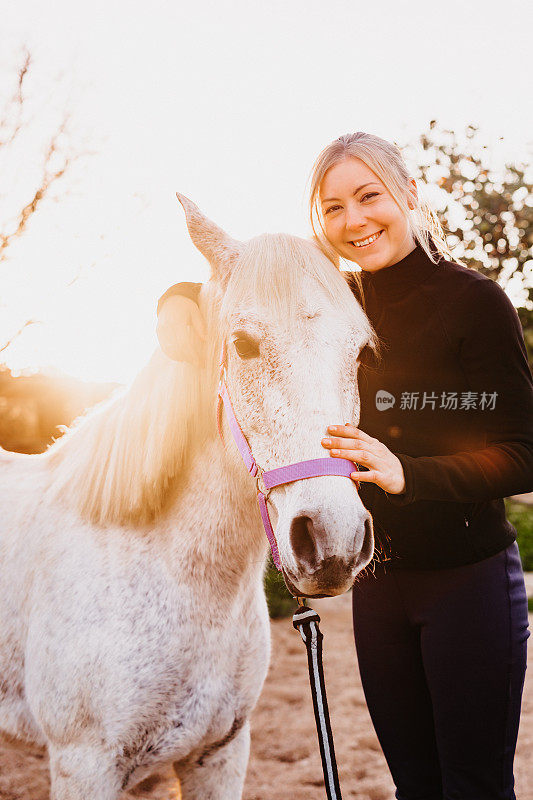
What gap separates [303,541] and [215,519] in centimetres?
55

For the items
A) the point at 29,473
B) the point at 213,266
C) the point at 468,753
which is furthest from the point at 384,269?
the point at 29,473

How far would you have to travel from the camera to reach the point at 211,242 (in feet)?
5.97

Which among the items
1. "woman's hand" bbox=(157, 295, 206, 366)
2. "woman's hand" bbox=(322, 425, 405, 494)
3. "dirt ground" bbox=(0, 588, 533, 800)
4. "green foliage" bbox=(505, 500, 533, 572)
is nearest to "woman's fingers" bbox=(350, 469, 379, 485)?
"woman's hand" bbox=(322, 425, 405, 494)

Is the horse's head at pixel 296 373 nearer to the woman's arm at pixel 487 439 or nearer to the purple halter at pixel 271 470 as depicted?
the purple halter at pixel 271 470

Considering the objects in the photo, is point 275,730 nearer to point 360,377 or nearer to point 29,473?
point 29,473

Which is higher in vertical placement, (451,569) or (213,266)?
(213,266)

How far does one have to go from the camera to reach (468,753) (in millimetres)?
1722

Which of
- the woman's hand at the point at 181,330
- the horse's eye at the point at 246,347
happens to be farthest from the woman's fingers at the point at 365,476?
the woman's hand at the point at 181,330

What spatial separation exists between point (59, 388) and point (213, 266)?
248 inches

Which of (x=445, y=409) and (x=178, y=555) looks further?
(x=178, y=555)

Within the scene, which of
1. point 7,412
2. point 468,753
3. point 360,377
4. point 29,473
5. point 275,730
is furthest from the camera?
point 7,412

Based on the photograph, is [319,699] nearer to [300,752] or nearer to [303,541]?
[303,541]

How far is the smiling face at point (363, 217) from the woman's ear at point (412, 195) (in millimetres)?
85

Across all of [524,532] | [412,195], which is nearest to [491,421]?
[412,195]
